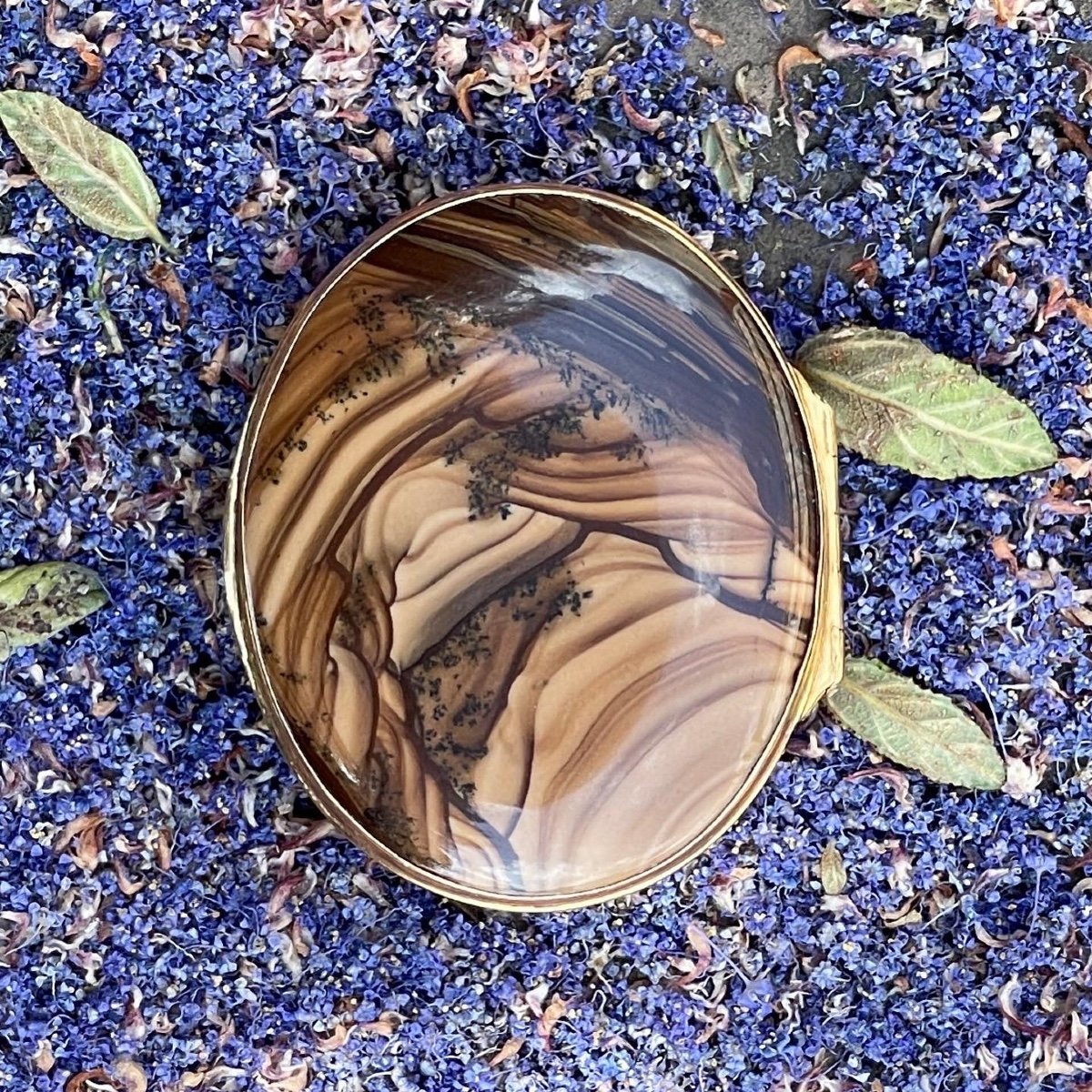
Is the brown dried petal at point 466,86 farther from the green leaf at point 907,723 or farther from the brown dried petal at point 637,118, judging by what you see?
the green leaf at point 907,723

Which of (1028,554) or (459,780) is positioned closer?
(459,780)

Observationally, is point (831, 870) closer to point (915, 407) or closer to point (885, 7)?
point (915, 407)

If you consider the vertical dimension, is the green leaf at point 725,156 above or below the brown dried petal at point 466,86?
below

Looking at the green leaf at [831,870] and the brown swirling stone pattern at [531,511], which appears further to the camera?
the green leaf at [831,870]

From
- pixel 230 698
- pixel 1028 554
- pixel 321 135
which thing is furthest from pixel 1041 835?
pixel 321 135

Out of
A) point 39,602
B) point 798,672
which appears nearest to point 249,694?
point 39,602

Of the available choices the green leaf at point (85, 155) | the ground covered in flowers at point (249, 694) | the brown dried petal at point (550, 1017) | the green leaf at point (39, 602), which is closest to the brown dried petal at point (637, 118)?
the ground covered in flowers at point (249, 694)

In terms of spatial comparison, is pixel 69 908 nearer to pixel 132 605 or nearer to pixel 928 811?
pixel 132 605

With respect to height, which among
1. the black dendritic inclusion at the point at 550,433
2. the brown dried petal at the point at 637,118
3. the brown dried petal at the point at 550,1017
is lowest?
the brown dried petal at the point at 550,1017
